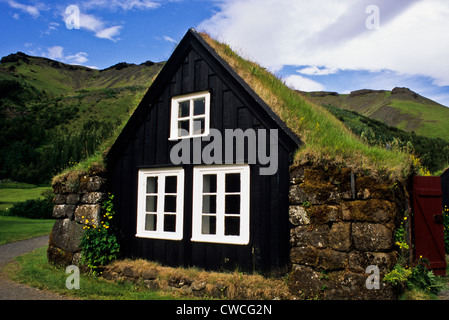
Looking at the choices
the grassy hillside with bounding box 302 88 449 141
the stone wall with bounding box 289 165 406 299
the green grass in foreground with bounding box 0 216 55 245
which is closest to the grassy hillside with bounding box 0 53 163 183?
the green grass in foreground with bounding box 0 216 55 245

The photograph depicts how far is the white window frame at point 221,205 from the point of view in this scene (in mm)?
7059

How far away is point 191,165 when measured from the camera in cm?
805

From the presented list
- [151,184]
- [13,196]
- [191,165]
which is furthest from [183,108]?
[13,196]

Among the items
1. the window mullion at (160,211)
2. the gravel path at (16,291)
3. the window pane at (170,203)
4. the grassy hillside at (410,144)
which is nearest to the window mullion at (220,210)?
the window mullion at (160,211)

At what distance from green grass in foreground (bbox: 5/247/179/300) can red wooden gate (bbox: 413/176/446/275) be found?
229 inches

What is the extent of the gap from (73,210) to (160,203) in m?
2.84

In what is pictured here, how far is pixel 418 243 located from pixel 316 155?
362cm

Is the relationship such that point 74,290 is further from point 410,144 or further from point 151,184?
point 410,144

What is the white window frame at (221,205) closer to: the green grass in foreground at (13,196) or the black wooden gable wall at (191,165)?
the black wooden gable wall at (191,165)

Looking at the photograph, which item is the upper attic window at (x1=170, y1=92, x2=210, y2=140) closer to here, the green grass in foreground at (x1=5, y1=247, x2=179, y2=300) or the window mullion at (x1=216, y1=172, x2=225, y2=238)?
the window mullion at (x1=216, y1=172, x2=225, y2=238)

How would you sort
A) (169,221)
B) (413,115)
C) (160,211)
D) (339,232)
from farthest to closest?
(413,115) → (169,221) → (160,211) → (339,232)

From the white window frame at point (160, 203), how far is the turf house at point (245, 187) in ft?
0.09
